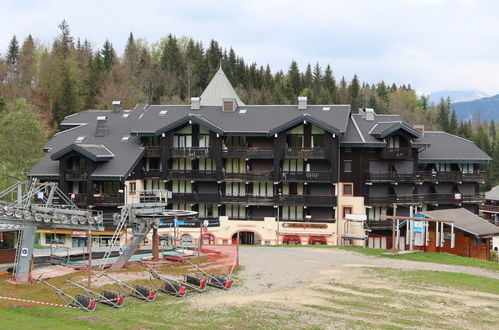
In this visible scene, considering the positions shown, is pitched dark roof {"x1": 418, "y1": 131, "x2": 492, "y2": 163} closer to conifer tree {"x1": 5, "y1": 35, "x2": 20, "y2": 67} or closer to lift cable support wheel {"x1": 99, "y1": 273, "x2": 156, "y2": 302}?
lift cable support wheel {"x1": 99, "y1": 273, "x2": 156, "y2": 302}

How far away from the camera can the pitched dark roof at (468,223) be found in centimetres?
6397

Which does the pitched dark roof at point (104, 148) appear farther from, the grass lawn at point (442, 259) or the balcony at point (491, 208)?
Answer: the balcony at point (491, 208)

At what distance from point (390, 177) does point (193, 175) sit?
22031 mm

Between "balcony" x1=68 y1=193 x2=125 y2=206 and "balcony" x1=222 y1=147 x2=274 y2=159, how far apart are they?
12.4 m

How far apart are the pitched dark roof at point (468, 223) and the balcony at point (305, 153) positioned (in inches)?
493

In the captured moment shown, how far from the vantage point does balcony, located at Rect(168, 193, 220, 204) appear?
234ft

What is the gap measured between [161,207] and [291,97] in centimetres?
10542

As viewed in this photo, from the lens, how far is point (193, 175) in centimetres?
7169

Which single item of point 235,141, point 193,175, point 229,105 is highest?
point 229,105

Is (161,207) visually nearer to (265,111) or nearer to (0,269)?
(0,269)


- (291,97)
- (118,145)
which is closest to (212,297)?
(118,145)

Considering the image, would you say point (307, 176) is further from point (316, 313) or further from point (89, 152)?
point (316, 313)

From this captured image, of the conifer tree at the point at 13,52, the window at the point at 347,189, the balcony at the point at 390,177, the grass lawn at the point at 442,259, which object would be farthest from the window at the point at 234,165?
the conifer tree at the point at 13,52

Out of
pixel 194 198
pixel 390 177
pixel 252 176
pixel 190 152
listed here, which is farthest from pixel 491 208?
pixel 190 152
